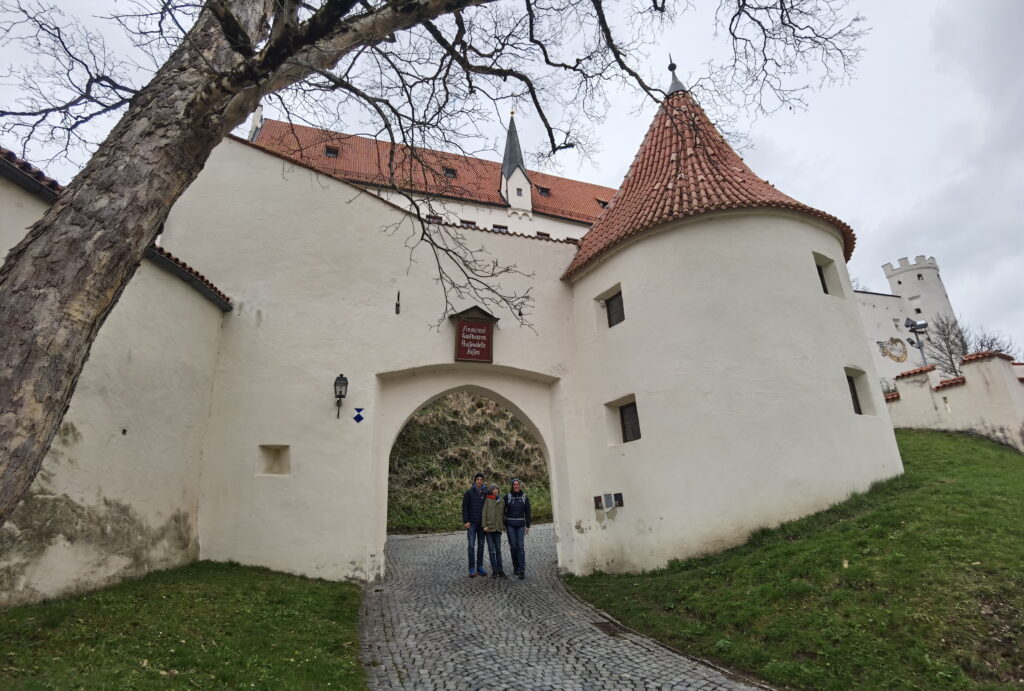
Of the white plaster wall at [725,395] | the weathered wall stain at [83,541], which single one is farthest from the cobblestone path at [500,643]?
the weathered wall stain at [83,541]

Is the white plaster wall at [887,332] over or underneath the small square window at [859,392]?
over

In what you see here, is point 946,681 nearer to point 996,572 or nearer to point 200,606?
point 996,572

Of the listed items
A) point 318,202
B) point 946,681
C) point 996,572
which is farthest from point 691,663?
point 318,202

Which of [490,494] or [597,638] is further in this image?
[490,494]

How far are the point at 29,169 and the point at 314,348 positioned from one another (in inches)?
160

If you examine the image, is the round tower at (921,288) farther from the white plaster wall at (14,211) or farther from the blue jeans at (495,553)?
the white plaster wall at (14,211)

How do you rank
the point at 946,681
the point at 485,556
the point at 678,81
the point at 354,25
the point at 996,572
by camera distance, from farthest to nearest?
the point at 678,81 < the point at 485,556 < the point at 996,572 < the point at 354,25 < the point at 946,681

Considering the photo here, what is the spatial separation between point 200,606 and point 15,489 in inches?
146

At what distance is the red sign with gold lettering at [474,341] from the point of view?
9359mm

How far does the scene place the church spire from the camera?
2755 cm

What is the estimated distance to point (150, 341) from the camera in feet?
24.0

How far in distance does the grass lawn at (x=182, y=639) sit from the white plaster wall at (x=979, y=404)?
1294cm

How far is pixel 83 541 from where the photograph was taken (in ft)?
19.2

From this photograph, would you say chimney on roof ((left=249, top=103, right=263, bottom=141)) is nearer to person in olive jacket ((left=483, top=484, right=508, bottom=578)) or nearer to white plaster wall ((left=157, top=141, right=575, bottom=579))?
white plaster wall ((left=157, top=141, right=575, bottom=579))
